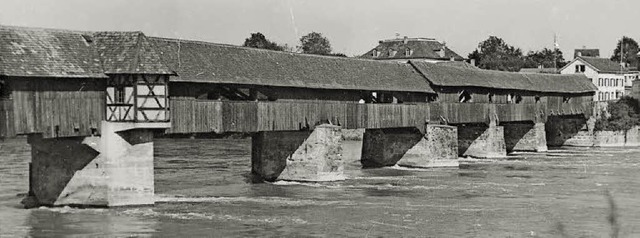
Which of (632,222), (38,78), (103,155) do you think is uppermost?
(38,78)

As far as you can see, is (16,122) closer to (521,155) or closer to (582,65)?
(521,155)

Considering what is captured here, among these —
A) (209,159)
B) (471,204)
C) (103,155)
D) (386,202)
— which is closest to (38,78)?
(103,155)

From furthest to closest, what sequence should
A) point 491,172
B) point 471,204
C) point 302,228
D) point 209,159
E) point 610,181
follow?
point 209,159
point 491,172
point 610,181
point 471,204
point 302,228

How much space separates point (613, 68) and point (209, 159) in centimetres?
5317

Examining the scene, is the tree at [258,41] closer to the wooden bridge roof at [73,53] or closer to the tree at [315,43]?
the tree at [315,43]

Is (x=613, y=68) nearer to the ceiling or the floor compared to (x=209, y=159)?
nearer to the ceiling

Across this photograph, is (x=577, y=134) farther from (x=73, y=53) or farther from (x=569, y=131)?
(x=73, y=53)

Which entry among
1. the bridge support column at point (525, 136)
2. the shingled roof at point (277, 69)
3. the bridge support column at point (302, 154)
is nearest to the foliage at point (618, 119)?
the bridge support column at point (525, 136)

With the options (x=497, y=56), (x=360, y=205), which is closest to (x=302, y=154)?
(x=360, y=205)

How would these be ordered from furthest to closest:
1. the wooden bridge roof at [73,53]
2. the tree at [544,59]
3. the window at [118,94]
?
the tree at [544,59]
the window at [118,94]
the wooden bridge roof at [73,53]

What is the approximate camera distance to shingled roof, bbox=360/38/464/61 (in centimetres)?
8369

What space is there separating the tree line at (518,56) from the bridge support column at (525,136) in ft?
160

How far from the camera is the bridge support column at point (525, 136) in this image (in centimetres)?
5088

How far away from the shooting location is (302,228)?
18.5m
